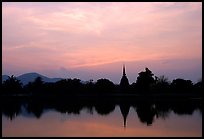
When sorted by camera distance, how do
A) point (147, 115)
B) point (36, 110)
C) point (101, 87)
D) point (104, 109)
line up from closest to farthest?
point (147, 115), point (36, 110), point (104, 109), point (101, 87)

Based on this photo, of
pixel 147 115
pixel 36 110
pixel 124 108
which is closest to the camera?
pixel 147 115

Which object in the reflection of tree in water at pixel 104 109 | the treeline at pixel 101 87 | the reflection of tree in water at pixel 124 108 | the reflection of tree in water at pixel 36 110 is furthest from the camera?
the treeline at pixel 101 87

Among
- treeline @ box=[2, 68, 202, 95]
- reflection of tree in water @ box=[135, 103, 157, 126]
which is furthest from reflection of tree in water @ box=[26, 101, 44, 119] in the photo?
treeline @ box=[2, 68, 202, 95]

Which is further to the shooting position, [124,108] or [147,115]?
[124,108]

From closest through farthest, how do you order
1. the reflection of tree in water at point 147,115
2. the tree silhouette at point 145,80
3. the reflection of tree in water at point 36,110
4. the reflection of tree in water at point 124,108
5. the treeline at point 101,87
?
the reflection of tree in water at point 147,115
the reflection of tree in water at point 124,108
the reflection of tree in water at point 36,110
the treeline at point 101,87
the tree silhouette at point 145,80

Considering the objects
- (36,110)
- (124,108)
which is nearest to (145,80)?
(124,108)

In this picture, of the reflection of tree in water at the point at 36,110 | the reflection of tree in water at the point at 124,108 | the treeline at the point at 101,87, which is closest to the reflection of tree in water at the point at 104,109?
the reflection of tree in water at the point at 124,108

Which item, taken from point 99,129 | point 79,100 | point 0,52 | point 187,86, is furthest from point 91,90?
point 0,52

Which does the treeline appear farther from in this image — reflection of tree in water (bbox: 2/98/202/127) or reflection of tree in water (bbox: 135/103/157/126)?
reflection of tree in water (bbox: 135/103/157/126)

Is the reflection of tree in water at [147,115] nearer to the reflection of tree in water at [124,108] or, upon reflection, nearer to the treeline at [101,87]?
the reflection of tree in water at [124,108]

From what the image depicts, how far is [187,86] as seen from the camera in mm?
29828

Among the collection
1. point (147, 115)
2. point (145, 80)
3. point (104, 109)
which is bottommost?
point (147, 115)

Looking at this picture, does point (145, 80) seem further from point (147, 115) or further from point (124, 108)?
point (147, 115)

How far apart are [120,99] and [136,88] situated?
166 inches
